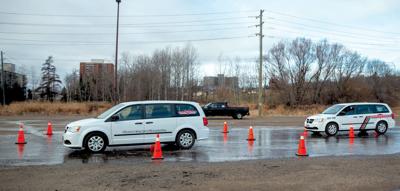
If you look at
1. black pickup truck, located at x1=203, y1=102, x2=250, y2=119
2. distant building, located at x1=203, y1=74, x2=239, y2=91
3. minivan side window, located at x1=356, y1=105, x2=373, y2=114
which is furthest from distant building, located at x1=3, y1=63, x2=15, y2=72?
minivan side window, located at x1=356, y1=105, x2=373, y2=114

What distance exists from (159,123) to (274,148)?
434cm

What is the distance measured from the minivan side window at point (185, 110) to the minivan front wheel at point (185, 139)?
606mm

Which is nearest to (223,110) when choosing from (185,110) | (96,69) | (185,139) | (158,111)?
(185,110)

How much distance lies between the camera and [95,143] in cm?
1377

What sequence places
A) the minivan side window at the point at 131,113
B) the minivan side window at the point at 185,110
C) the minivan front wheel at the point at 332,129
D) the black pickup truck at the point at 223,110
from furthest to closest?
the black pickup truck at the point at 223,110, the minivan front wheel at the point at 332,129, the minivan side window at the point at 185,110, the minivan side window at the point at 131,113

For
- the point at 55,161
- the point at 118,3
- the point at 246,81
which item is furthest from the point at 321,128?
the point at 246,81

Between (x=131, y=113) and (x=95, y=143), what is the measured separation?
1.54 metres

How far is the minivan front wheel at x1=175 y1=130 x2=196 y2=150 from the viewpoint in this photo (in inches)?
587

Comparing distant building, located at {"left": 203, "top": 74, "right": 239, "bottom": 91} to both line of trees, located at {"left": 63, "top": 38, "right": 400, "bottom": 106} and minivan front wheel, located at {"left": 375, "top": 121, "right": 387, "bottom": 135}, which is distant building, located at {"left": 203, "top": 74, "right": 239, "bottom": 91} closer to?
line of trees, located at {"left": 63, "top": 38, "right": 400, "bottom": 106}

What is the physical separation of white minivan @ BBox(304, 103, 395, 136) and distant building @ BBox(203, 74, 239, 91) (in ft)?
236

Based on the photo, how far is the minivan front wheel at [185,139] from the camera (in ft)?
48.9

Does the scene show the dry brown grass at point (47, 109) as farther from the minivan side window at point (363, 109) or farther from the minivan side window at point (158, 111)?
the minivan side window at point (158, 111)

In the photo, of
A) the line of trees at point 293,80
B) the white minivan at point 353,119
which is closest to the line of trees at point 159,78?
the line of trees at point 293,80

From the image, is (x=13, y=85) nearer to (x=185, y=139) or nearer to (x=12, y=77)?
(x=12, y=77)
